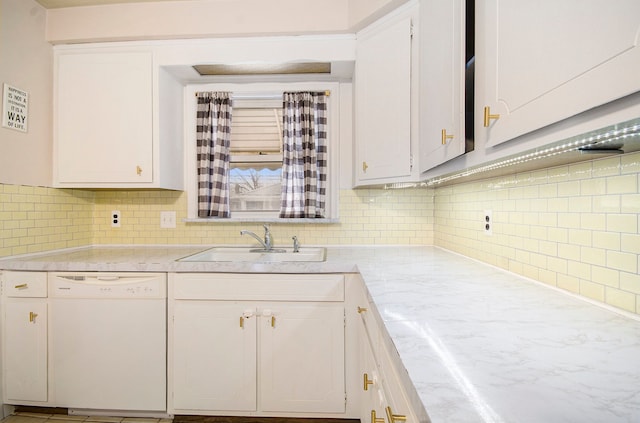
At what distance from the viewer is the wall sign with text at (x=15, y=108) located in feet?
5.82

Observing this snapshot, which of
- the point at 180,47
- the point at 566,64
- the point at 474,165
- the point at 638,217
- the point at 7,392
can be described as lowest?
the point at 7,392

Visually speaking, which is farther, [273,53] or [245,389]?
[273,53]

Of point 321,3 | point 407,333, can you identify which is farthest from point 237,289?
point 321,3

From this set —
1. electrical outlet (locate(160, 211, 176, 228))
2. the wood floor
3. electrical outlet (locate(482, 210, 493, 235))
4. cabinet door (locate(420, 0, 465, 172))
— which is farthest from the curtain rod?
the wood floor

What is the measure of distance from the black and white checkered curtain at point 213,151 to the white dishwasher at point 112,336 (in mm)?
720

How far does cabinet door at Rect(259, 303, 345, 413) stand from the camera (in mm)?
1716

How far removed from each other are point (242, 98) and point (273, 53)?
52 centimetres

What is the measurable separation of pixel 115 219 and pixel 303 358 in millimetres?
1696

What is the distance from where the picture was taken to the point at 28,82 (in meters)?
1.91

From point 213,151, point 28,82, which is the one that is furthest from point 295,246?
point 28,82

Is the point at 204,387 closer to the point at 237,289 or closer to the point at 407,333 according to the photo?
the point at 237,289

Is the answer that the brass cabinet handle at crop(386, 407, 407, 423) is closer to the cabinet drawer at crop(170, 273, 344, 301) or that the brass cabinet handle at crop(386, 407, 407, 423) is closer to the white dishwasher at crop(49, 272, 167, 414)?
the cabinet drawer at crop(170, 273, 344, 301)

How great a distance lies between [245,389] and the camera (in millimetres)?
1730

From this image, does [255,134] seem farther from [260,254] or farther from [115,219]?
[115,219]
